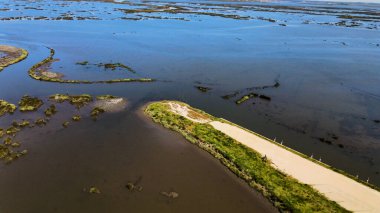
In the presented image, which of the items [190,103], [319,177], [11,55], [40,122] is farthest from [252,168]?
[11,55]

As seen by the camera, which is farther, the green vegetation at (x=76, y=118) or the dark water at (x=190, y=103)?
the green vegetation at (x=76, y=118)

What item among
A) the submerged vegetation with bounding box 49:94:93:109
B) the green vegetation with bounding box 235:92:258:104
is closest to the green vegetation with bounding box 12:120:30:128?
the submerged vegetation with bounding box 49:94:93:109

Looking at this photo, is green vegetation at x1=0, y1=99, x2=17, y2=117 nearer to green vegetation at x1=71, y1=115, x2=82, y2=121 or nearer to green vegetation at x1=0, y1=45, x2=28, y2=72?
green vegetation at x1=71, y1=115, x2=82, y2=121

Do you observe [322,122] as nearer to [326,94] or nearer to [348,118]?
[348,118]

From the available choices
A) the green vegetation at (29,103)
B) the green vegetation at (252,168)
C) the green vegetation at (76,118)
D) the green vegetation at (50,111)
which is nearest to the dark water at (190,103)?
the green vegetation at (252,168)

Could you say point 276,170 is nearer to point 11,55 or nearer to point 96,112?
point 96,112

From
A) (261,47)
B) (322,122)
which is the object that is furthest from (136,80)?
(261,47)

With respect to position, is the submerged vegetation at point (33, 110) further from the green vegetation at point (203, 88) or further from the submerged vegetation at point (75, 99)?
the green vegetation at point (203, 88)
